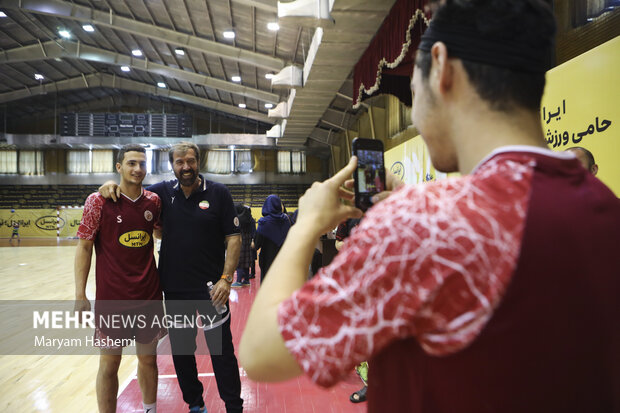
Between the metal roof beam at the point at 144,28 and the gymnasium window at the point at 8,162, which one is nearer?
the metal roof beam at the point at 144,28

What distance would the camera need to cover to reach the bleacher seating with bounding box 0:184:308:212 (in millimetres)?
21766

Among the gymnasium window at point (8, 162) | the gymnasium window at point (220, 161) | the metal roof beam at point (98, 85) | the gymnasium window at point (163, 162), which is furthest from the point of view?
the gymnasium window at point (8, 162)

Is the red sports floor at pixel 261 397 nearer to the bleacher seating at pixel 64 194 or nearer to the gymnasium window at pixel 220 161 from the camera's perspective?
the bleacher seating at pixel 64 194

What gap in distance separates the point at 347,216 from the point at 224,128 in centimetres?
2244

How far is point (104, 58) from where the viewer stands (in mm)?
14602

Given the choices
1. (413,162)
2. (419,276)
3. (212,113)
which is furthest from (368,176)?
(212,113)

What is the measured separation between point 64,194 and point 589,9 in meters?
24.6

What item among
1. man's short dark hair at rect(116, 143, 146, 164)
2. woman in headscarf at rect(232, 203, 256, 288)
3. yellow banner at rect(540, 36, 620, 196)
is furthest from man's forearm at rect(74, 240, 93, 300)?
woman in headscarf at rect(232, 203, 256, 288)

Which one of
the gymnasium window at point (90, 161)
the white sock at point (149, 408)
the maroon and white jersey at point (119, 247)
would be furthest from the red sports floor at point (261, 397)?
the gymnasium window at point (90, 161)

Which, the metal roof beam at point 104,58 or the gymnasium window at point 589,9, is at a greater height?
the metal roof beam at point 104,58

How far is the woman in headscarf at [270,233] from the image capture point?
198 inches

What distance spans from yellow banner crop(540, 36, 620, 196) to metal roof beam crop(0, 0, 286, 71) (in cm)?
796

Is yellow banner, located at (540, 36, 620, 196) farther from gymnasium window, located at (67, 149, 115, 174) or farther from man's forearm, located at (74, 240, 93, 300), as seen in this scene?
gymnasium window, located at (67, 149, 115, 174)

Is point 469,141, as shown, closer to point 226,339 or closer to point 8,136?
point 226,339
